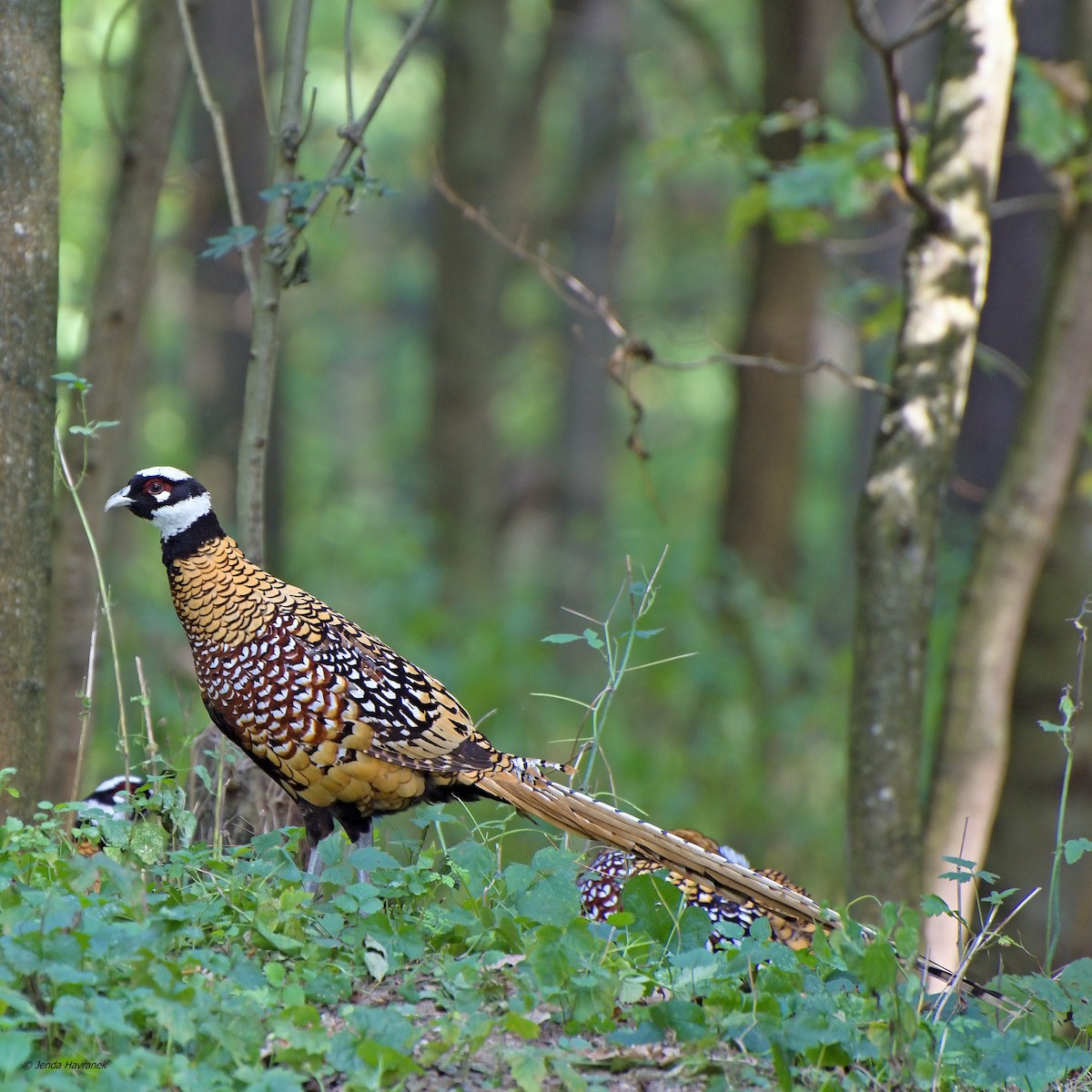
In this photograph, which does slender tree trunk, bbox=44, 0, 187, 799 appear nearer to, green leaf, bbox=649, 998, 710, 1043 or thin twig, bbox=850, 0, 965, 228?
thin twig, bbox=850, 0, 965, 228

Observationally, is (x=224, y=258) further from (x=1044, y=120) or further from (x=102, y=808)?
(x=102, y=808)

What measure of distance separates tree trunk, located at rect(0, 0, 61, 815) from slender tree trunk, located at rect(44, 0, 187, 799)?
2.01 metres

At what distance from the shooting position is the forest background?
6.34 meters

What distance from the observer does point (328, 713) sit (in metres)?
4.21

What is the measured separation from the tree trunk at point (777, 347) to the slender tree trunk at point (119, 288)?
5739 mm

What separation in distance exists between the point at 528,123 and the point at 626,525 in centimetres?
730

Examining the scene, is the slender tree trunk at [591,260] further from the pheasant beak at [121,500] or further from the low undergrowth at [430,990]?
the low undergrowth at [430,990]

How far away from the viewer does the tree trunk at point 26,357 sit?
4000 mm

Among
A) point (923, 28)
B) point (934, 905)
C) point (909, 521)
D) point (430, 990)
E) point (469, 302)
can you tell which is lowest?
point (430, 990)

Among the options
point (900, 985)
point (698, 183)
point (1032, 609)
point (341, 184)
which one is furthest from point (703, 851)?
point (698, 183)

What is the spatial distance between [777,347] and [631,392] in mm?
6636

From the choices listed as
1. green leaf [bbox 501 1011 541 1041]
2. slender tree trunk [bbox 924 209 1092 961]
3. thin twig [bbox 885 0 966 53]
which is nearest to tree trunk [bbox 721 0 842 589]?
slender tree trunk [bbox 924 209 1092 961]

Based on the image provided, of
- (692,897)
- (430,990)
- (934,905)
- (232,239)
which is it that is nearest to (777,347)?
(232,239)

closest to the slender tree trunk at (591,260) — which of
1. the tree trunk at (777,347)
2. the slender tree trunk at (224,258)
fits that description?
the tree trunk at (777,347)
